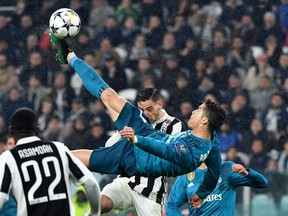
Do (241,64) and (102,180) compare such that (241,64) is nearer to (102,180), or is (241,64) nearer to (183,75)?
(183,75)

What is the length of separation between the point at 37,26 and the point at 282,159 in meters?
4.65

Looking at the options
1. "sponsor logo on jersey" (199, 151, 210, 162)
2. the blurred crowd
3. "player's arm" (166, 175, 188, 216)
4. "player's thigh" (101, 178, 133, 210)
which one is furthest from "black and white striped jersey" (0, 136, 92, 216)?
the blurred crowd

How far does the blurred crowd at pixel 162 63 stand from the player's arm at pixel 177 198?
410cm

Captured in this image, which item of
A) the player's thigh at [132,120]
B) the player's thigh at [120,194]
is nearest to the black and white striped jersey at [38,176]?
the player's thigh at [132,120]

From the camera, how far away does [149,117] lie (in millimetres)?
9188

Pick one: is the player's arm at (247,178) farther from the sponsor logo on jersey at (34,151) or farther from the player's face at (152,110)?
the sponsor logo on jersey at (34,151)

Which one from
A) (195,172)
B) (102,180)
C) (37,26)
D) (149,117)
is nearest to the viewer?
(195,172)

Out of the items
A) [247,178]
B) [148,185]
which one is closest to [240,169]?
[247,178]

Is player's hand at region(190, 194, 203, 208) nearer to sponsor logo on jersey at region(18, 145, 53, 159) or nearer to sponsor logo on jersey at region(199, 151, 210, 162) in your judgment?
sponsor logo on jersey at region(199, 151, 210, 162)

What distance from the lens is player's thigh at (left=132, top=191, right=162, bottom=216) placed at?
9.30 meters

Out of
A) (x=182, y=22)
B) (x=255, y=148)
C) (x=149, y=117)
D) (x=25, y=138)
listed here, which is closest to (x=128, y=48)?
(x=182, y=22)

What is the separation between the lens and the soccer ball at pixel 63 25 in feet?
28.0

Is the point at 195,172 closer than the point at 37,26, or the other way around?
the point at 195,172

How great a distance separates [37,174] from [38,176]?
0.02 m
